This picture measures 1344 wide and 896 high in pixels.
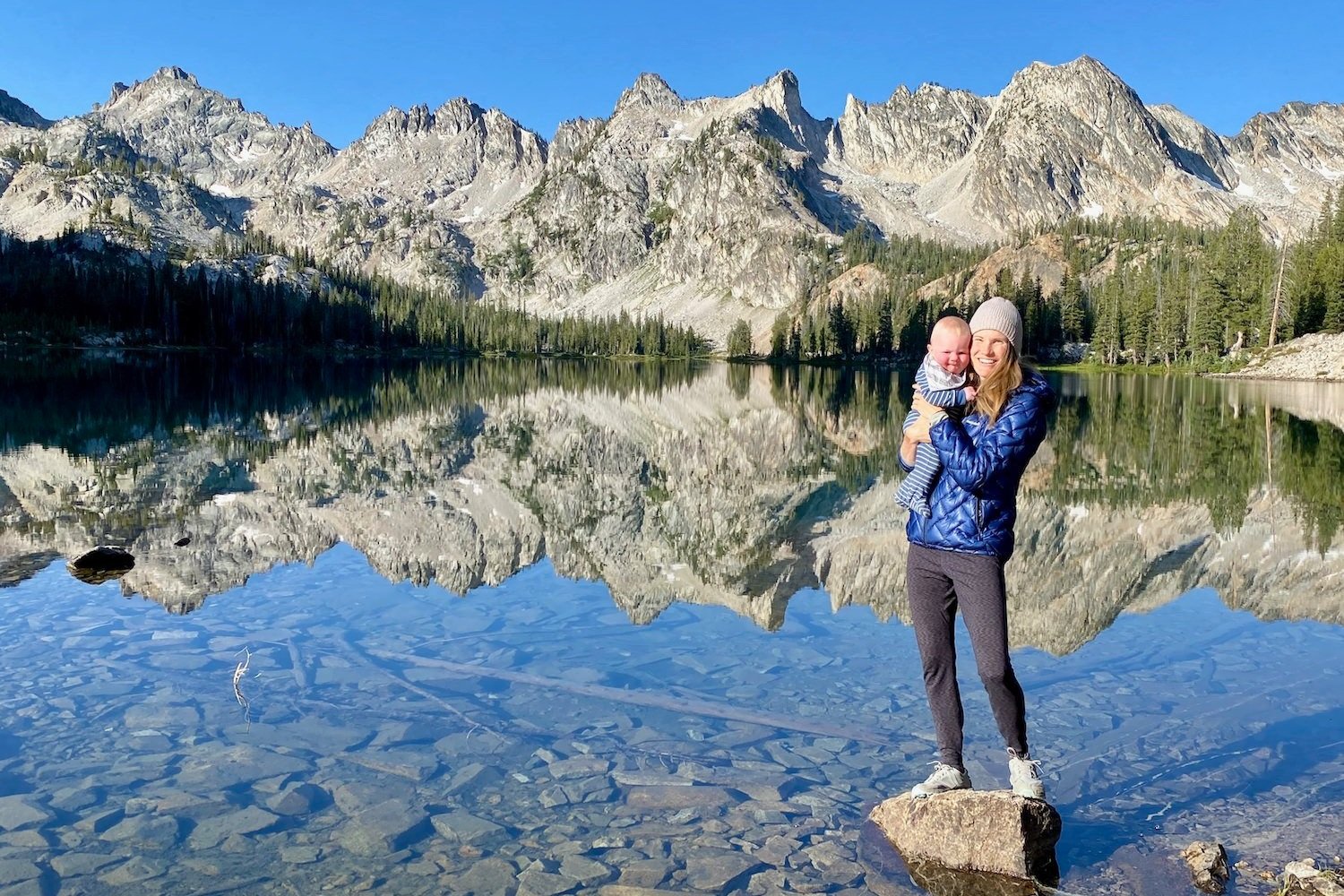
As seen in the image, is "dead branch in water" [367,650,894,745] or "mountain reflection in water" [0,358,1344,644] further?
"mountain reflection in water" [0,358,1344,644]

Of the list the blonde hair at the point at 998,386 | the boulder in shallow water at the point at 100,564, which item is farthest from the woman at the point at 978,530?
the boulder in shallow water at the point at 100,564

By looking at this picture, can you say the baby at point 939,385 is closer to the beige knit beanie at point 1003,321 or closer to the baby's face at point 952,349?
the baby's face at point 952,349

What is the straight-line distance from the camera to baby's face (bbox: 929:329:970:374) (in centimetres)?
718

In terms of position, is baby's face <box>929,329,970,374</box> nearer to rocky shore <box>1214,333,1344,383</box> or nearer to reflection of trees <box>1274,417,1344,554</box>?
reflection of trees <box>1274,417,1344,554</box>

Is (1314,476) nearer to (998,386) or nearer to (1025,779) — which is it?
(1025,779)

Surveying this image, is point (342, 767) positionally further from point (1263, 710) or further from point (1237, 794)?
point (1263, 710)

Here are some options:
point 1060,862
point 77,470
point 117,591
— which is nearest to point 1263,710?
point 1060,862

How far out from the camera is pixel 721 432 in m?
45.4

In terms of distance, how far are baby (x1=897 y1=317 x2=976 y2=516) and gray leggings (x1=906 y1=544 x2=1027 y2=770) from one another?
1.70ft

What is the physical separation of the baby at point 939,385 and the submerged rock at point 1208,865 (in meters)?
3.24

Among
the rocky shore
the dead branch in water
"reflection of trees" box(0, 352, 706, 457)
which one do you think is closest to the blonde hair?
the dead branch in water

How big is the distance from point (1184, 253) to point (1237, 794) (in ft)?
695

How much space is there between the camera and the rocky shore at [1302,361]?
94562 millimetres

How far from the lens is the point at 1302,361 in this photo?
10062 centimetres
